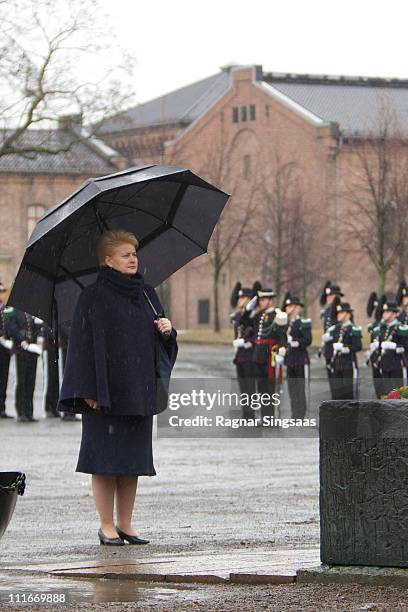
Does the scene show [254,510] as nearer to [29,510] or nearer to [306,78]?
[29,510]

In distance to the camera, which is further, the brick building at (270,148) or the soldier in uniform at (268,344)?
the brick building at (270,148)

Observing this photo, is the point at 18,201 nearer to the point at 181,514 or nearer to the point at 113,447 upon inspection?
the point at 181,514

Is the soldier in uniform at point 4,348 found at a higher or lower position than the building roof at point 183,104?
lower

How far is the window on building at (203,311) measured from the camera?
81500 millimetres

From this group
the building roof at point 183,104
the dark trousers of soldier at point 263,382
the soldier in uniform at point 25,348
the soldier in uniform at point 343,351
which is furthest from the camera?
the building roof at point 183,104

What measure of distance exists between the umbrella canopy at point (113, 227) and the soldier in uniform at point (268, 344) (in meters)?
13.8

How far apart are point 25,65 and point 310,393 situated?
16.5 m

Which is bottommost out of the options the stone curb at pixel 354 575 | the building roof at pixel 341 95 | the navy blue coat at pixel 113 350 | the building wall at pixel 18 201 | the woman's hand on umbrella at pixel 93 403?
the stone curb at pixel 354 575

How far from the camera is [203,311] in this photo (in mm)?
81938

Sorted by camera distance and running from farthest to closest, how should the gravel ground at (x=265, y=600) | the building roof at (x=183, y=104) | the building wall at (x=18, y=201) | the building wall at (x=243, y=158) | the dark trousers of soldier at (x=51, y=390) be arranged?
1. the building roof at (x=183, y=104)
2. the building wall at (x=18, y=201)
3. the building wall at (x=243, y=158)
4. the dark trousers of soldier at (x=51, y=390)
5. the gravel ground at (x=265, y=600)

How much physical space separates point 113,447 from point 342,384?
54.6 ft

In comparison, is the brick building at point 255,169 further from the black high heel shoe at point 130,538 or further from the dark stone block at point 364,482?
the dark stone block at point 364,482

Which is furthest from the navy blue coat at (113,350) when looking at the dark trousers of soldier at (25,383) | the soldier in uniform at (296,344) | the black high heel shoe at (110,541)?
the soldier in uniform at (296,344)

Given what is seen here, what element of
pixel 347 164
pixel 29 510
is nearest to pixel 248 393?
pixel 29 510
